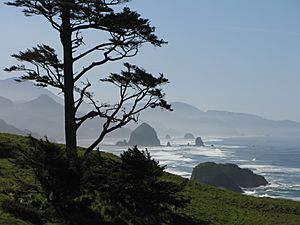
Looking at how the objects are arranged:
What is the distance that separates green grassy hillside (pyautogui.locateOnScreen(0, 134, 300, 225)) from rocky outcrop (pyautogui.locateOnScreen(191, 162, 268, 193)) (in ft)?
212

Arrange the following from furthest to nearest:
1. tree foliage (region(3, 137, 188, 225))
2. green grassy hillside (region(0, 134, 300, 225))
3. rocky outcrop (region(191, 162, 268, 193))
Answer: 1. rocky outcrop (region(191, 162, 268, 193))
2. green grassy hillside (region(0, 134, 300, 225))
3. tree foliage (region(3, 137, 188, 225))

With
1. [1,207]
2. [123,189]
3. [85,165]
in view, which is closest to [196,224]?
[123,189]

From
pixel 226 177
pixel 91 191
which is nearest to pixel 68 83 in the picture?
pixel 91 191

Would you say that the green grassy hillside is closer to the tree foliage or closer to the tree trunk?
the tree foliage

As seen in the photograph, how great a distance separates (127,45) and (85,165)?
241 inches

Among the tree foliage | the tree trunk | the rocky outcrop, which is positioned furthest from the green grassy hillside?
the rocky outcrop

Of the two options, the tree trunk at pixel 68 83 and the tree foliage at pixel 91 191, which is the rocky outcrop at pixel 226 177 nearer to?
the tree trunk at pixel 68 83

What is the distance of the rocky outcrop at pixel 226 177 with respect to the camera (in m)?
84.4

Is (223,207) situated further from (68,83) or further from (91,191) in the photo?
(68,83)

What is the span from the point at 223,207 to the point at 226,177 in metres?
69.3

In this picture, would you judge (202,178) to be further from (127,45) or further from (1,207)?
(1,207)

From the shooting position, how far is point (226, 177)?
278ft

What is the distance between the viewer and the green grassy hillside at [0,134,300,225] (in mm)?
14555

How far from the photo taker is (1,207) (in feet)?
34.5
